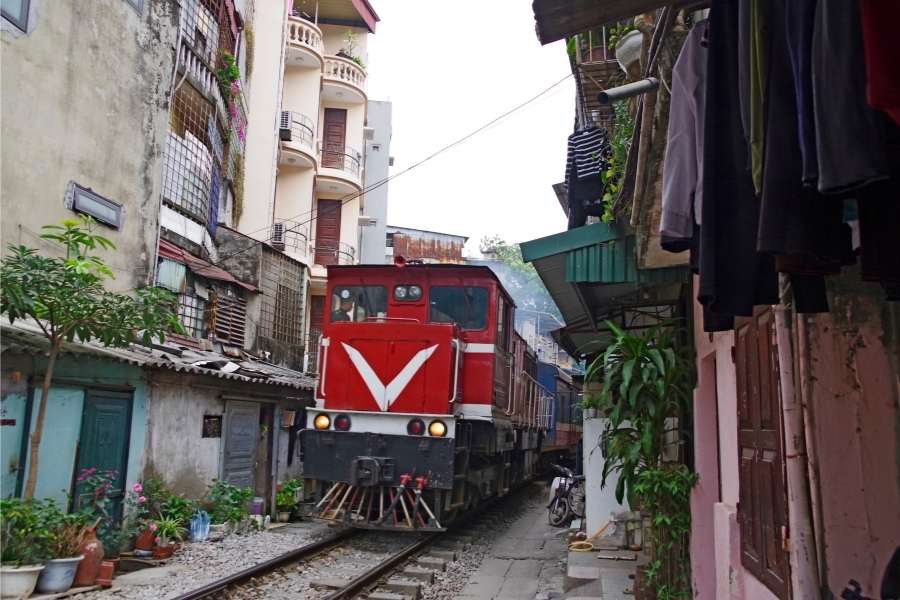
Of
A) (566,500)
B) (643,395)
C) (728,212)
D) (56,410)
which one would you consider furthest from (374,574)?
(728,212)

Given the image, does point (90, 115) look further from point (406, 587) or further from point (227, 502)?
point (406, 587)

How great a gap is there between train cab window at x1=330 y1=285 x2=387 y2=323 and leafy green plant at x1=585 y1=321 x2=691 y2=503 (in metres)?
4.64

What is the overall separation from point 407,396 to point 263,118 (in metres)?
12.6

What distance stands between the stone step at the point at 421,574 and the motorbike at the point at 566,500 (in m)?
4.54

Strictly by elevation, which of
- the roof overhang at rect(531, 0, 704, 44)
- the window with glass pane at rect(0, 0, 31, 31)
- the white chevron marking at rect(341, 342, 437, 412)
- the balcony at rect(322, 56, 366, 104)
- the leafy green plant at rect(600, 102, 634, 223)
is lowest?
the white chevron marking at rect(341, 342, 437, 412)

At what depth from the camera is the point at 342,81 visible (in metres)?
23.2

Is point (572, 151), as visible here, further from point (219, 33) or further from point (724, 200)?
point (219, 33)

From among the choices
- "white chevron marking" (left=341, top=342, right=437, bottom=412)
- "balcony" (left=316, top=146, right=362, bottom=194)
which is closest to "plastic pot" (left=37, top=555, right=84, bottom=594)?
"white chevron marking" (left=341, top=342, right=437, bottom=412)

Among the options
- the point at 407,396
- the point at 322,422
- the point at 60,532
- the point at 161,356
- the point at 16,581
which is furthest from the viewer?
the point at 161,356

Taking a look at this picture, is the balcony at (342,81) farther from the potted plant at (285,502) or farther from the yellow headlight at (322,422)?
the yellow headlight at (322,422)

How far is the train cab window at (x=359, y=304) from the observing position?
10172 mm

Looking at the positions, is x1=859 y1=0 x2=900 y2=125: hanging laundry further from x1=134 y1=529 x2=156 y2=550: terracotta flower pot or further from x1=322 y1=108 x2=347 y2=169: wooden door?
x1=322 y1=108 x2=347 y2=169: wooden door

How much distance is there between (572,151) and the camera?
341 inches

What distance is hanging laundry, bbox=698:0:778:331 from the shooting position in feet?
8.07
